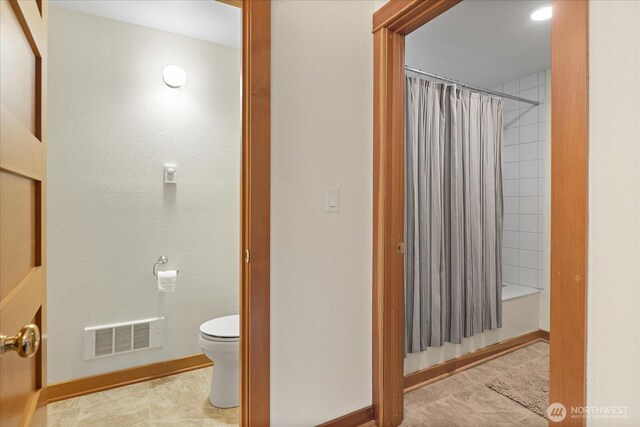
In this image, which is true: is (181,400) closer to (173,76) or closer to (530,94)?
(173,76)

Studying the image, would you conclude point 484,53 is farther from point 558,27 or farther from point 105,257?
point 105,257

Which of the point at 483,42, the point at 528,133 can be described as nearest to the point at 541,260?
the point at 528,133

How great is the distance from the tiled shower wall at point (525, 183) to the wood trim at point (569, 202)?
7.12 feet

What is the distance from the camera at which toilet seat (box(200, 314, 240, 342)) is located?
1945 millimetres

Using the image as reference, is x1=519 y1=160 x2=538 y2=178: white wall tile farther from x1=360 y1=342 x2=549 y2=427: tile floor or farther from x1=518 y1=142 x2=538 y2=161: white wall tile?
x1=360 y1=342 x2=549 y2=427: tile floor

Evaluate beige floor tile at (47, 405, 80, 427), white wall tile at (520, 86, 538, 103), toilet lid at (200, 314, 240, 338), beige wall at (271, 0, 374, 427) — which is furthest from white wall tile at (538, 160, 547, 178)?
beige floor tile at (47, 405, 80, 427)

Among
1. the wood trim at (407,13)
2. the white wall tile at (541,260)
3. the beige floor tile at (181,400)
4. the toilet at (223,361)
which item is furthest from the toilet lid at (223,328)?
the white wall tile at (541,260)

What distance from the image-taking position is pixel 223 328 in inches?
82.0

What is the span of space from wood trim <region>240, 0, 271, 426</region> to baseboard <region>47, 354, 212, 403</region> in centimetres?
111

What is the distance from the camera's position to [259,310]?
1479mm

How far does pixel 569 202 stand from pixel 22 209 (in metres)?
1.34

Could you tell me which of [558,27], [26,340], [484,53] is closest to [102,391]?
[26,340]

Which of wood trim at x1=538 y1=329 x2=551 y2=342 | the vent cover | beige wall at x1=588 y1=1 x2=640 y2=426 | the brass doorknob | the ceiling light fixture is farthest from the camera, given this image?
wood trim at x1=538 y1=329 x2=551 y2=342

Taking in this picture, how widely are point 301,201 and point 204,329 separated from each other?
1.03m
